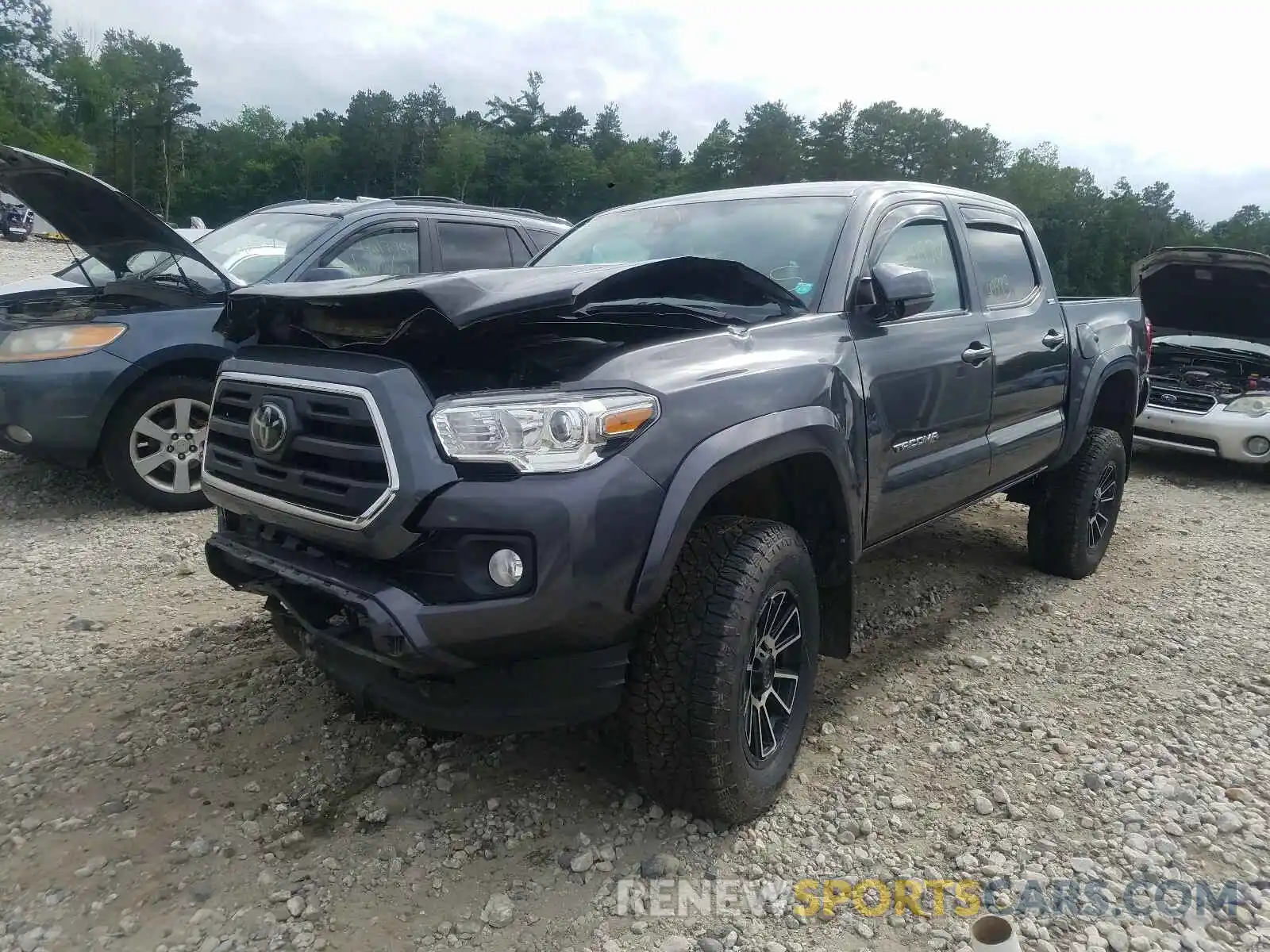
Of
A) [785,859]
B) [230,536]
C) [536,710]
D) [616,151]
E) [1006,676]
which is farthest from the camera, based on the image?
[616,151]

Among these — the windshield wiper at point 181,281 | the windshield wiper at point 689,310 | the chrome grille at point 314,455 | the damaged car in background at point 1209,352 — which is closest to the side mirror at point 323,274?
the chrome grille at point 314,455

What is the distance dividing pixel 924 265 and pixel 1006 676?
1.74m

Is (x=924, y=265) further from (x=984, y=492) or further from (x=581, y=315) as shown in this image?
(x=581, y=315)

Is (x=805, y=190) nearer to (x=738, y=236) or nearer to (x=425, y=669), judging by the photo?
(x=738, y=236)

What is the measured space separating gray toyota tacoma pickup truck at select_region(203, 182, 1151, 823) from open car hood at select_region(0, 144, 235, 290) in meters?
2.47

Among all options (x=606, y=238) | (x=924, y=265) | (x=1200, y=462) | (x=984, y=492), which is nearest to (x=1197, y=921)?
(x=984, y=492)

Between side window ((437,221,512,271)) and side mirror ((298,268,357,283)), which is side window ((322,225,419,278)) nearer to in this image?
side window ((437,221,512,271))

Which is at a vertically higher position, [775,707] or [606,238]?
[606,238]

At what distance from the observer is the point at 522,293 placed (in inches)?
86.8

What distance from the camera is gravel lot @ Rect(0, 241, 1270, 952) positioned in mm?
2219

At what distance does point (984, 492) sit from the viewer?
13.1 feet

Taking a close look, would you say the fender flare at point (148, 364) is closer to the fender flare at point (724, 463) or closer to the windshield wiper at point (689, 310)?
the windshield wiper at point (689, 310)

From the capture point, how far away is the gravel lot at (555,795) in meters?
2.22

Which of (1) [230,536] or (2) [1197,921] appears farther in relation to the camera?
(1) [230,536]
